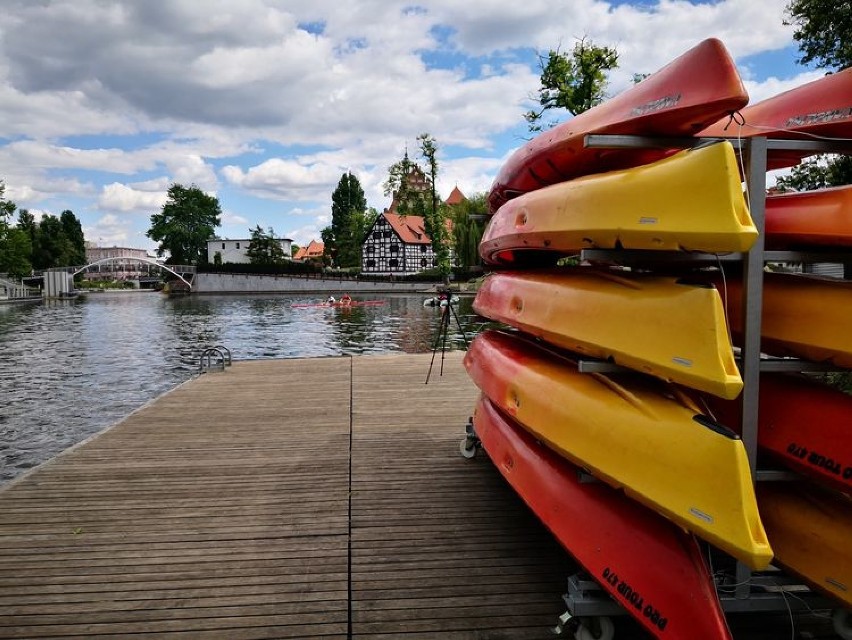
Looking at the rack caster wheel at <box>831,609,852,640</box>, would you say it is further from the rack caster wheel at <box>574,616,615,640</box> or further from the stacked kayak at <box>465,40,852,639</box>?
the rack caster wheel at <box>574,616,615,640</box>

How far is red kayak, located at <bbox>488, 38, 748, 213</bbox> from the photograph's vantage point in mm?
2236

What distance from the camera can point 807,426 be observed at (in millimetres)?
2301

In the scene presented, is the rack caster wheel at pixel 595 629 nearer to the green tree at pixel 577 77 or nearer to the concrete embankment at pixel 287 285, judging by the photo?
the green tree at pixel 577 77

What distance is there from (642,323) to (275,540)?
7.88ft

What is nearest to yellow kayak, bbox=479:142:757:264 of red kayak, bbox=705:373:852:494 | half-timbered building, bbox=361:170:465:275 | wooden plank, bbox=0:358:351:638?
red kayak, bbox=705:373:852:494

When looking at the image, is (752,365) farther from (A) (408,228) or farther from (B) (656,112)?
(A) (408,228)

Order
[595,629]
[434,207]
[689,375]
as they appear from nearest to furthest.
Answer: [689,375] → [595,629] → [434,207]

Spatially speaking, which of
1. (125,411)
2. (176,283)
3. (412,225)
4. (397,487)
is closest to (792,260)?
(397,487)

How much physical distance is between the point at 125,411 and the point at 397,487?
8.63 m

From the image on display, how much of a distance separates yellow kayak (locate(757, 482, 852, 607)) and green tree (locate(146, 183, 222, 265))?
91.3 m

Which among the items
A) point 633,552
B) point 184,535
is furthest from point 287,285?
point 633,552

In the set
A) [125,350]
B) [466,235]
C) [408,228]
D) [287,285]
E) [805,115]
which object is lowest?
[125,350]

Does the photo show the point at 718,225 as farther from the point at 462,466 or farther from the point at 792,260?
the point at 462,466

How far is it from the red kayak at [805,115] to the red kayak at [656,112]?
286mm
